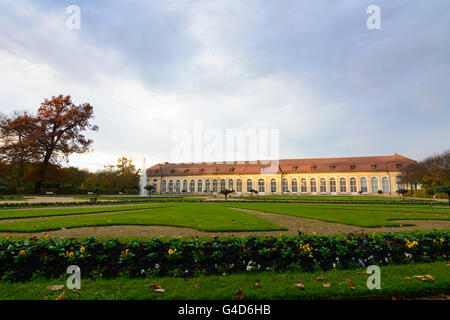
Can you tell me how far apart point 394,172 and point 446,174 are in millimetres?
15425

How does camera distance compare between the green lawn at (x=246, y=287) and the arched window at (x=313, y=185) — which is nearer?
the green lawn at (x=246, y=287)

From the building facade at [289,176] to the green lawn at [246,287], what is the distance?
162 ft

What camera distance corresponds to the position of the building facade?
48.6m

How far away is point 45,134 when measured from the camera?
3089 centimetres

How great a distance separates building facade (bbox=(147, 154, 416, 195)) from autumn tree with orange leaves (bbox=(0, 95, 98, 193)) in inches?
1169

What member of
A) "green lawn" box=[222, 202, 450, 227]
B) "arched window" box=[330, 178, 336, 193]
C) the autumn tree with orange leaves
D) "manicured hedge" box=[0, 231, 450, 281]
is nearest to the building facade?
"arched window" box=[330, 178, 336, 193]

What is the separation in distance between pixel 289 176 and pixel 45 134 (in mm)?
46495

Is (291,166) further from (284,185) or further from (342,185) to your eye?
(342,185)

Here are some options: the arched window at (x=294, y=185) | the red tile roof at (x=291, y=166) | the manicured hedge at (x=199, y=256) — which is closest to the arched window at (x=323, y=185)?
the red tile roof at (x=291, y=166)

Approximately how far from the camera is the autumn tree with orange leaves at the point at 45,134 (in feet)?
96.3
